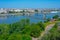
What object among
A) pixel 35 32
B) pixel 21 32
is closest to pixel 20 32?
pixel 21 32

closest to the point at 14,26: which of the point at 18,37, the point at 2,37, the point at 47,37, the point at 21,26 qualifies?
the point at 21,26

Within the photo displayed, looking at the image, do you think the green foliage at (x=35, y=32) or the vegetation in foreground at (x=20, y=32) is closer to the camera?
the vegetation in foreground at (x=20, y=32)

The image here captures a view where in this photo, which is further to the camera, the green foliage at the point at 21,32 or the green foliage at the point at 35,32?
the green foliage at the point at 35,32

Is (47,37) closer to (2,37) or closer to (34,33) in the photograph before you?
(2,37)

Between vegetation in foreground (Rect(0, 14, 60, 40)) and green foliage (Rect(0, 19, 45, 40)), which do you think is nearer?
vegetation in foreground (Rect(0, 14, 60, 40))

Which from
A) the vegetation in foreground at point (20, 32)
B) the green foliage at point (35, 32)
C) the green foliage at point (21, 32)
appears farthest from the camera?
the green foliage at point (35, 32)

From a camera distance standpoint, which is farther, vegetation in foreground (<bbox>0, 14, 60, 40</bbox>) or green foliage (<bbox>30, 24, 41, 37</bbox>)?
green foliage (<bbox>30, 24, 41, 37</bbox>)

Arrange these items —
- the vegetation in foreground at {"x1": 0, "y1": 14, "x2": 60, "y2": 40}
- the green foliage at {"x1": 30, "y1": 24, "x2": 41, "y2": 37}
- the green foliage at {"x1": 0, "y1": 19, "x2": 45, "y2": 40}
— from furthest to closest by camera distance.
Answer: the green foliage at {"x1": 30, "y1": 24, "x2": 41, "y2": 37} < the green foliage at {"x1": 0, "y1": 19, "x2": 45, "y2": 40} < the vegetation in foreground at {"x1": 0, "y1": 14, "x2": 60, "y2": 40}

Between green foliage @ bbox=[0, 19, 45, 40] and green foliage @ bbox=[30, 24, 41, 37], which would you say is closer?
green foliage @ bbox=[0, 19, 45, 40]

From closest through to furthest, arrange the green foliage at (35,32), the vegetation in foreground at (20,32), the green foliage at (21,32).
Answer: the vegetation in foreground at (20,32)
the green foliage at (21,32)
the green foliage at (35,32)

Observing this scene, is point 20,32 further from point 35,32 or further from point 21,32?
point 35,32

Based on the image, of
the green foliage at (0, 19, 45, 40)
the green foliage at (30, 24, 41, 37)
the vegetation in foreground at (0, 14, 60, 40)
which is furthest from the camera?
the green foliage at (30, 24, 41, 37)
